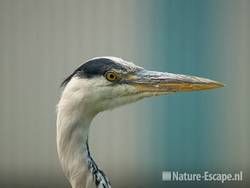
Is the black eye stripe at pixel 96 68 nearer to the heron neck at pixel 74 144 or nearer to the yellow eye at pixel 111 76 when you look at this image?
the yellow eye at pixel 111 76

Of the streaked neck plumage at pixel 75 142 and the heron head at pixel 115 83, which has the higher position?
the heron head at pixel 115 83

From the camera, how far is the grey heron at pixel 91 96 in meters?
1.91

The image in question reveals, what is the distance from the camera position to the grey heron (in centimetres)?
191

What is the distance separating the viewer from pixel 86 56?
3.01 metres

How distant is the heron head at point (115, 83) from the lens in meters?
1.92

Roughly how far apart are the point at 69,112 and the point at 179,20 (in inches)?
51.9

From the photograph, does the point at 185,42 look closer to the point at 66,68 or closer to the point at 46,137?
the point at 66,68

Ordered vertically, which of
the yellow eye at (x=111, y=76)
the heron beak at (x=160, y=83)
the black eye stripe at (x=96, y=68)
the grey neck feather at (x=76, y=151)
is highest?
the black eye stripe at (x=96, y=68)

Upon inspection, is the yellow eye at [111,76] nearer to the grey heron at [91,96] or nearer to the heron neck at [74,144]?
the grey heron at [91,96]

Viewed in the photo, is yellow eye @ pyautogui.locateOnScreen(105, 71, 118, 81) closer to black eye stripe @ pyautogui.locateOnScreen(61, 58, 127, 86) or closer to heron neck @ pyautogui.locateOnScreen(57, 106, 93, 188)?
black eye stripe @ pyautogui.locateOnScreen(61, 58, 127, 86)

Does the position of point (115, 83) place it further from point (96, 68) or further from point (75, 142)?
point (75, 142)

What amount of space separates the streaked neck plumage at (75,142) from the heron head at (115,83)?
0.9 inches

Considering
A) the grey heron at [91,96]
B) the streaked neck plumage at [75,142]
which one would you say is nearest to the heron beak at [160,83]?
the grey heron at [91,96]

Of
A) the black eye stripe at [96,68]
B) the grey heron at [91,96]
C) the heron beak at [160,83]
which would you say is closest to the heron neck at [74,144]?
the grey heron at [91,96]
